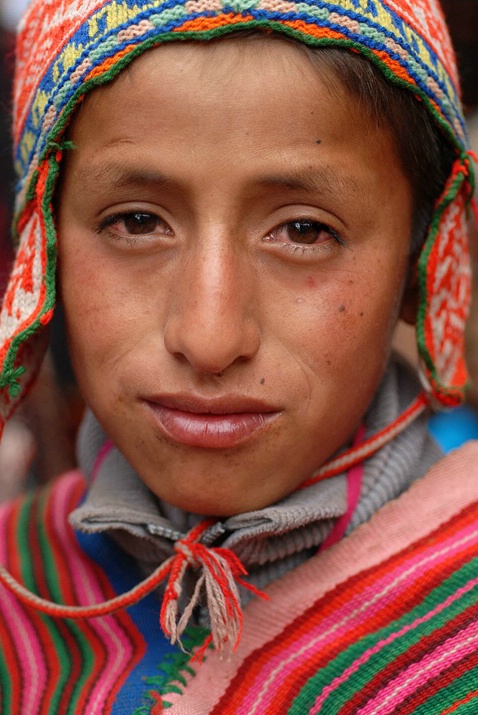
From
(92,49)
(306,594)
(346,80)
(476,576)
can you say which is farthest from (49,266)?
(476,576)

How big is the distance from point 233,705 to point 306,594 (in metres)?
0.23

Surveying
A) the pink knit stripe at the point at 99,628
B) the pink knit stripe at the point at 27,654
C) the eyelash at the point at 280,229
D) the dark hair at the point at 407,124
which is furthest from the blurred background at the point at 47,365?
the eyelash at the point at 280,229

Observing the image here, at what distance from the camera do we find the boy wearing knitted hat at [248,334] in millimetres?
1316

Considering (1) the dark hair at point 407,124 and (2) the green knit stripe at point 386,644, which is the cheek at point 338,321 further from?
(2) the green knit stripe at point 386,644

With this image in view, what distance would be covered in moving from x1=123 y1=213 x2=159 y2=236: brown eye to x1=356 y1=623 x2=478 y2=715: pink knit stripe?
84cm

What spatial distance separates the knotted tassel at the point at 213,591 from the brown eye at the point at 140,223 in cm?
55

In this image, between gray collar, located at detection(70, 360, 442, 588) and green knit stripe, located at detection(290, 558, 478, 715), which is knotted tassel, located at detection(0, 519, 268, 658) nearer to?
gray collar, located at detection(70, 360, 442, 588)

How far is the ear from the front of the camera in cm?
167

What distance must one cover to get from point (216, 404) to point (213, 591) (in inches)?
12.6

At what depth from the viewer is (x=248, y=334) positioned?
4.33 ft

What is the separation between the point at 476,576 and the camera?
140 cm

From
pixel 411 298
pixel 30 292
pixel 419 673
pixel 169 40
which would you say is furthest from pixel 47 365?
pixel 419 673

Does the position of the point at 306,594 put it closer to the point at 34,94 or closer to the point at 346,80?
the point at 346,80

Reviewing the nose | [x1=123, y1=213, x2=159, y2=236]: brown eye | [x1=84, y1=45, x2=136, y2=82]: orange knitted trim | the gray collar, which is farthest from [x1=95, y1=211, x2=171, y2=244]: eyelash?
the gray collar
